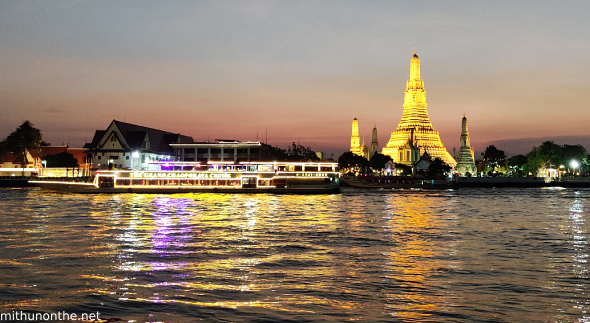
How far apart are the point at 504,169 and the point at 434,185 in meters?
57.2

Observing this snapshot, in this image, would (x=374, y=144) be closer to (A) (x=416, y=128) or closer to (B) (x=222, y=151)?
(A) (x=416, y=128)

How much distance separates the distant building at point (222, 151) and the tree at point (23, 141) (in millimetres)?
27017

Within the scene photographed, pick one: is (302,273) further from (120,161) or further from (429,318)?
(120,161)

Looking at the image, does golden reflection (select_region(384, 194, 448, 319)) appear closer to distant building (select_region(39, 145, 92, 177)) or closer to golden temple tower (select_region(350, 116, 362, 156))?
distant building (select_region(39, 145, 92, 177))

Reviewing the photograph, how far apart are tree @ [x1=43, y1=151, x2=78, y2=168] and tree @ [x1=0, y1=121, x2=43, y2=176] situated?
3.71m

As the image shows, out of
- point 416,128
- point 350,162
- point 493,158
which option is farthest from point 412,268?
point 416,128

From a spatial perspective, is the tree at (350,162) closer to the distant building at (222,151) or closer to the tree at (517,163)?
the distant building at (222,151)

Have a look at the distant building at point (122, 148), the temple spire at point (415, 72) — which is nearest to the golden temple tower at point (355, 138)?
the temple spire at point (415, 72)

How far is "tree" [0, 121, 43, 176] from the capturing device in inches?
4323

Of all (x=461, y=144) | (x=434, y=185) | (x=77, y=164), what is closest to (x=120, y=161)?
(x=77, y=164)

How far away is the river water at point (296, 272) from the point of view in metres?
12.4

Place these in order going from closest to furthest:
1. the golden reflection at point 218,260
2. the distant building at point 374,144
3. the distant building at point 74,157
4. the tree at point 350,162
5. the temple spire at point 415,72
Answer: the golden reflection at point 218,260, the distant building at point 74,157, the tree at point 350,162, the temple spire at point 415,72, the distant building at point 374,144

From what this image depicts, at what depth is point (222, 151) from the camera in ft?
379

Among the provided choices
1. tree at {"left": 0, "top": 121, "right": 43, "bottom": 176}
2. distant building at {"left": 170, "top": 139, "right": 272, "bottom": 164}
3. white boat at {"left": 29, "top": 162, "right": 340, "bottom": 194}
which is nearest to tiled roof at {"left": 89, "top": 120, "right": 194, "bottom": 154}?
distant building at {"left": 170, "top": 139, "right": 272, "bottom": 164}
